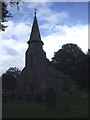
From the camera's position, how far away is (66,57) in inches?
3445

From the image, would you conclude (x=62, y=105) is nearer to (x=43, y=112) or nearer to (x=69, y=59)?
(x=43, y=112)

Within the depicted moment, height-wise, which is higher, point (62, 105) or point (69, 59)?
point (69, 59)

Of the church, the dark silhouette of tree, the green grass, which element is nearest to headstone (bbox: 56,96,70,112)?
the green grass

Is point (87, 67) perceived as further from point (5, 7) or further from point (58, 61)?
point (5, 7)

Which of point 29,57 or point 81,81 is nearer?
point 29,57

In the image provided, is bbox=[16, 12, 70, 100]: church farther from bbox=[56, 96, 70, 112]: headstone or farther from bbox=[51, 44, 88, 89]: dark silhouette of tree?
bbox=[56, 96, 70, 112]: headstone

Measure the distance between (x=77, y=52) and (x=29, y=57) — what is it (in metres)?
33.6

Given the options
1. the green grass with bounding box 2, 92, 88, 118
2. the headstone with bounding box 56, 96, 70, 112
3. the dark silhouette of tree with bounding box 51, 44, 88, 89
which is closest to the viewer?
the green grass with bounding box 2, 92, 88, 118

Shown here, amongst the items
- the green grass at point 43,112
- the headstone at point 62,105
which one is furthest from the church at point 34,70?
the headstone at point 62,105

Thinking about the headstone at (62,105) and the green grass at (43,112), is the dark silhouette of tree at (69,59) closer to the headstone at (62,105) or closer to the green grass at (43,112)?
the green grass at (43,112)

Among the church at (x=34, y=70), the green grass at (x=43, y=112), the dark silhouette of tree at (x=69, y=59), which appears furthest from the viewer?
the dark silhouette of tree at (x=69, y=59)

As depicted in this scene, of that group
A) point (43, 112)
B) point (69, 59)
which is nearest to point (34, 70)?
point (69, 59)

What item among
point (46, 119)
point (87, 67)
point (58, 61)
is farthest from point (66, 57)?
point (46, 119)

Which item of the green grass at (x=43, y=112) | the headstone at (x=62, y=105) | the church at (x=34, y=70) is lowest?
the green grass at (x=43, y=112)
